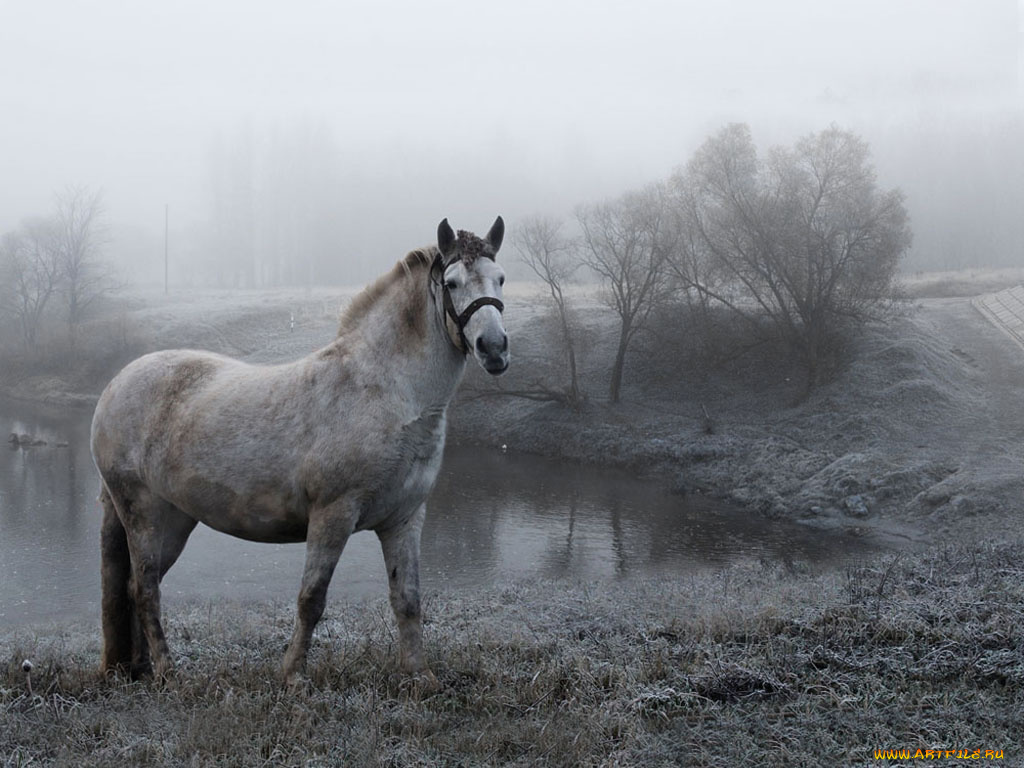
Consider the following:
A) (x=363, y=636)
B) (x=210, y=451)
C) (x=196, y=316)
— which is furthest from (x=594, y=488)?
(x=196, y=316)

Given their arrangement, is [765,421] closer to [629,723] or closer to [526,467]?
[526,467]

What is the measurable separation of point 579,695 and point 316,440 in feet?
7.24

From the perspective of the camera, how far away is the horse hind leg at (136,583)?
5.67 metres

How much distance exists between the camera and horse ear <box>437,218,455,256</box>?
5.10 meters

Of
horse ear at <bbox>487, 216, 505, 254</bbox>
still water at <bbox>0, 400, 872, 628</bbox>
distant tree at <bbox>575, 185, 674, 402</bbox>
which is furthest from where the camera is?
distant tree at <bbox>575, 185, 674, 402</bbox>

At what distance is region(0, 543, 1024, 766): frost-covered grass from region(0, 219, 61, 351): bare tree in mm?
48733

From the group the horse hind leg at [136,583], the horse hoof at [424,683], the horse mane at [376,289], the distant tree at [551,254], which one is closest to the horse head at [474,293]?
the horse mane at [376,289]

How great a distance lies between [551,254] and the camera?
37.0 m

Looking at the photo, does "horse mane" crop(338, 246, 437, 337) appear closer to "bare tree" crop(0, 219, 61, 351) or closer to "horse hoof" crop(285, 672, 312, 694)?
"horse hoof" crop(285, 672, 312, 694)

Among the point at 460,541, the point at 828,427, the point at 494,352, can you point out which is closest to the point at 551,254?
the point at 828,427

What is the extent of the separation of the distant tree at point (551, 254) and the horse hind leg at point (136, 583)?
30342mm

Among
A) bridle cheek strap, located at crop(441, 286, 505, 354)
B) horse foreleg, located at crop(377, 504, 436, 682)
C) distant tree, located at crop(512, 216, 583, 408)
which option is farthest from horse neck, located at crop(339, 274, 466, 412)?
distant tree, located at crop(512, 216, 583, 408)

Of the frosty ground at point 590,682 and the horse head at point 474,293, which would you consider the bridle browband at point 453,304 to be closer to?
the horse head at point 474,293

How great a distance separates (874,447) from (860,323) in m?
10.7
